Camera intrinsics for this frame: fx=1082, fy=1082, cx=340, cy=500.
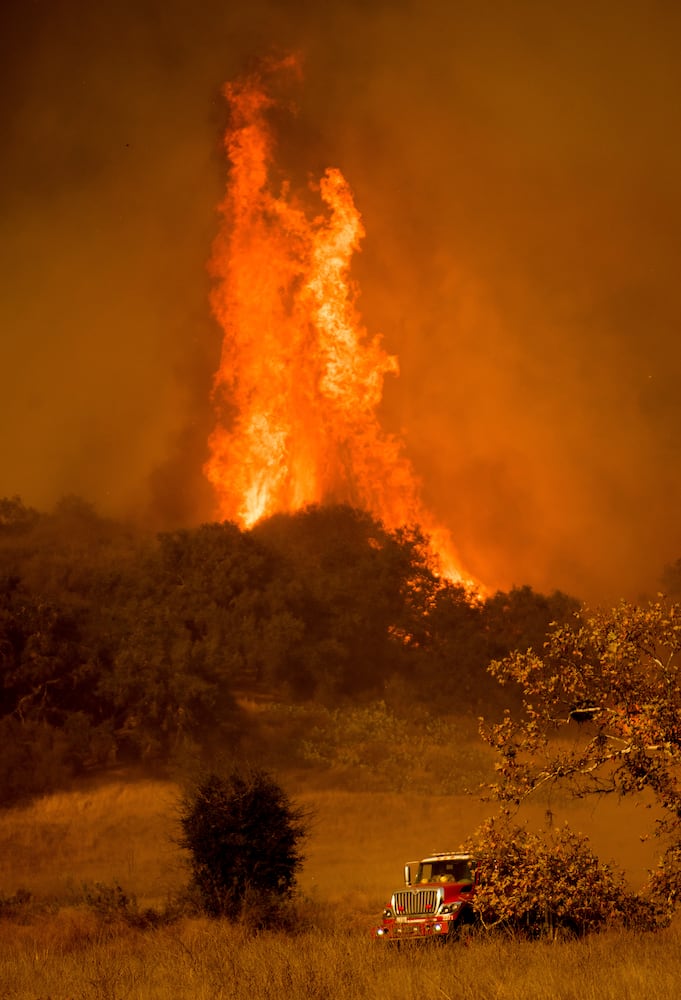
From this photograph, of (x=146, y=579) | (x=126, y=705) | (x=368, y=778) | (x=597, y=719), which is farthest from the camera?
(x=146, y=579)

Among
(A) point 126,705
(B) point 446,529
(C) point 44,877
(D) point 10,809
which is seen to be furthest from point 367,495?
(C) point 44,877

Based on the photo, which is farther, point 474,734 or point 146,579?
point 146,579

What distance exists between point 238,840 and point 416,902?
8937 mm

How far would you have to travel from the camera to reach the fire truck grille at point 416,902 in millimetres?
21116

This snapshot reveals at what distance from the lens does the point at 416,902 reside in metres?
21.4

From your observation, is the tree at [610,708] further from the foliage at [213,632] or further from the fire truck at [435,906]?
the foliage at [213,632]

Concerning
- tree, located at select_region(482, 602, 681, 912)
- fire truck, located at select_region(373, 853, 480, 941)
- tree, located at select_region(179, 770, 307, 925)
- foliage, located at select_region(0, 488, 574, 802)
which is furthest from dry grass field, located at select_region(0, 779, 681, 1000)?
foliage, located at select_region(0, 488, 574, 802)

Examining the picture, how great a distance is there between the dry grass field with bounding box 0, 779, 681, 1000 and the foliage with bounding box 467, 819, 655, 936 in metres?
0.94

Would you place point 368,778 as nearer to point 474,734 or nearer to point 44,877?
point 474,734

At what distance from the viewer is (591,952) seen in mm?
17906

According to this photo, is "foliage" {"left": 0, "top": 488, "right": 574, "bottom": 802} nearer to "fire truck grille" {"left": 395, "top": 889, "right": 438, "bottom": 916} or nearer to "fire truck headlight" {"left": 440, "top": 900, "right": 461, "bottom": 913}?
"fire truck grille" {"left": 395, "top": 889, "right": 438, "bottom": 916}

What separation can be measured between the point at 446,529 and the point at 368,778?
188 ft

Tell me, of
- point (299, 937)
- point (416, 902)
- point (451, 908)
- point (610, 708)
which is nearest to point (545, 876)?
point (610, 708)

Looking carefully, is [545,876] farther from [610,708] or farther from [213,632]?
[213,632]
